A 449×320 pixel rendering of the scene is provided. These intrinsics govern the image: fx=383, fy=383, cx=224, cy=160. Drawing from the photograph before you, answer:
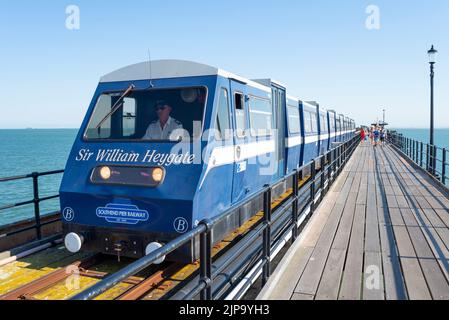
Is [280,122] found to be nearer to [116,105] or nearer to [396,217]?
[396,217]

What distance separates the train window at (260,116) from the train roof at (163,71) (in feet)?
4.42

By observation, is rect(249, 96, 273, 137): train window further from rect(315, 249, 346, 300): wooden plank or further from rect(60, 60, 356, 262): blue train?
rect(315, 249, 346, 300): wooden plank

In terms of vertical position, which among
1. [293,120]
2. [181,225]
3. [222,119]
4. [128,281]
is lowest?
[128,281]

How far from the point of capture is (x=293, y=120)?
1230 centimetres

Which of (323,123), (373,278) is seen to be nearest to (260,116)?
(373,278)

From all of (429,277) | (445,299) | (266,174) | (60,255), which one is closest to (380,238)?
(429,277)

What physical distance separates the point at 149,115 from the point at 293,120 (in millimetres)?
7158

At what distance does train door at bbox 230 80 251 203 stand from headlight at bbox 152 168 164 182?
1.49 metres

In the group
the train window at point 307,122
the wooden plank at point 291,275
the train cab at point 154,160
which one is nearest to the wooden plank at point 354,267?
the wooden plank at point 291,275

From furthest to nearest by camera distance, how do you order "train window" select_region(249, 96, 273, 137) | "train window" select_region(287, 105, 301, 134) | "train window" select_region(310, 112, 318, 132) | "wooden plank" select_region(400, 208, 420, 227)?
1. "train window" select_region(310, 112, 318, 132)
2. "train window" select_region(287, 105, 301, 134)
3. "train window" select_region(249, 96, 273, 137)
4. "wooden plank" select_region(400, 208, 420, 227)

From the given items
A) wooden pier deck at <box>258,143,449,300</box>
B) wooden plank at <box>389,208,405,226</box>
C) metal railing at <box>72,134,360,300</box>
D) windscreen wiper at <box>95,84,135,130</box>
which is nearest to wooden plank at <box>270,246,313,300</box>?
wooden pier deck at <box>258,143,449,300</box>

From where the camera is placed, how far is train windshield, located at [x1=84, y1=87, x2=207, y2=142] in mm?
5656

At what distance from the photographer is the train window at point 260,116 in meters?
7.44

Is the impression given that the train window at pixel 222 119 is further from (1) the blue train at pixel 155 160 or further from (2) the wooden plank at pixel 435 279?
(2) the wooden plank at pixel 435 279
